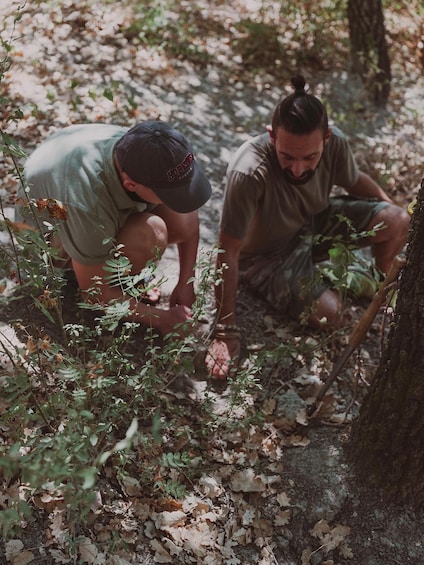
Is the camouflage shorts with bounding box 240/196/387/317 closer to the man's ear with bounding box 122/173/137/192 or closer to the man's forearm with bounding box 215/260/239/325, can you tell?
the man's forearm with bounding box 215/260/239/325

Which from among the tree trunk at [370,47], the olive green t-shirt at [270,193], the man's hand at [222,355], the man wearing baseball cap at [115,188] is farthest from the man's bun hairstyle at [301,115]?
the tree trunk at [370,47]

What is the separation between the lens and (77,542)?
1959 millimetres

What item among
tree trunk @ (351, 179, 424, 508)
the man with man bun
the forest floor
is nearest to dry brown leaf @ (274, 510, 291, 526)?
the forest floor

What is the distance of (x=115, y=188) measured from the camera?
272cm

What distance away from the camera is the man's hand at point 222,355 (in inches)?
119

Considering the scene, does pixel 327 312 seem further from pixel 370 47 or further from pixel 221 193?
pixel 370 47

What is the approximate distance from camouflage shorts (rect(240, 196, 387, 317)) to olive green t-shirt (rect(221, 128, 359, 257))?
8 cm

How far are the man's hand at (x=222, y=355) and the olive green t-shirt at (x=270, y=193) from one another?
576 mm

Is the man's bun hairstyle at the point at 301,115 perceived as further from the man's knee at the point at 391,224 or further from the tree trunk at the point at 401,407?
the tree trunk at the point at 401,407

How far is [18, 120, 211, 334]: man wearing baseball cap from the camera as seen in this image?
2.61 metres

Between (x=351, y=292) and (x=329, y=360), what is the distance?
→ 2.19 feet

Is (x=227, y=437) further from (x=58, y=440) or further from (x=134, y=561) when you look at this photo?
(x=58, y=440)

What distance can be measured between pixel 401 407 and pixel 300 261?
1542 millimetres

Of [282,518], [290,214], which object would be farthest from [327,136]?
[282,518]
